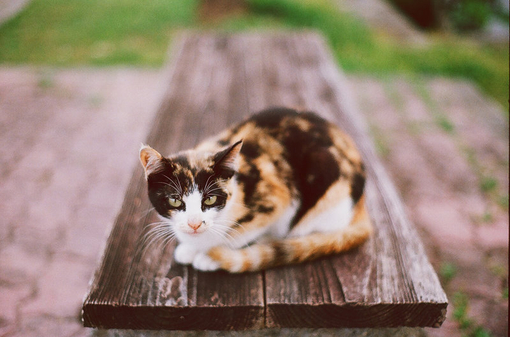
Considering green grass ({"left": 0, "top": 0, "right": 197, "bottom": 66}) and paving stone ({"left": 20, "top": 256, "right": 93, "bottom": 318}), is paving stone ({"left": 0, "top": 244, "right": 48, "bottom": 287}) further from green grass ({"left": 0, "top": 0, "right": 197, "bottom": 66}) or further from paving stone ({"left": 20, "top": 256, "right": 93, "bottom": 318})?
green grass ({"left": 0, "top": 0, "right": 197, "bottom": 66})

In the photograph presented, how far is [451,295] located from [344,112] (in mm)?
1220

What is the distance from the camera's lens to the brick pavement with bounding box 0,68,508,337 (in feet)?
6.79

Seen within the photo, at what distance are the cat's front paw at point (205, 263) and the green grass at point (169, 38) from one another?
3.72 m

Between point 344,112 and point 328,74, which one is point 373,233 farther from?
point 328,74

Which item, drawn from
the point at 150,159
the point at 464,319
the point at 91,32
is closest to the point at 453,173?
the point at 464,319

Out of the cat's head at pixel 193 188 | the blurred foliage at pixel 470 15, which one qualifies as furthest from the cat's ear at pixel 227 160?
the blurred foliage at pixel 470 15

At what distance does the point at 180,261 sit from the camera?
1.37m

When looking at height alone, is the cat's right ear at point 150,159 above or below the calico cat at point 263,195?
above

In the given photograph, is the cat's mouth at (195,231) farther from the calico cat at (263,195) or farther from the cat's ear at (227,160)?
the cat's ear at (227,160)

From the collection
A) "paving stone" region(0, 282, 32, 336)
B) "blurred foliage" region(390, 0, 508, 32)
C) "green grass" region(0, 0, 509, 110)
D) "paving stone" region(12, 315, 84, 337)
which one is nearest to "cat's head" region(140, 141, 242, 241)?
"paving stone" region(12, 315, 84, 337)

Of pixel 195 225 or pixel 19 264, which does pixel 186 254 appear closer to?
pixel 195 225

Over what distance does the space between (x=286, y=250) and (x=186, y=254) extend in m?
0.36

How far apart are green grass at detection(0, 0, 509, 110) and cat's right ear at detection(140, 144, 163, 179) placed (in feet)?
11.7

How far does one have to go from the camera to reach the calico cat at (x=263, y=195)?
4.11ft
